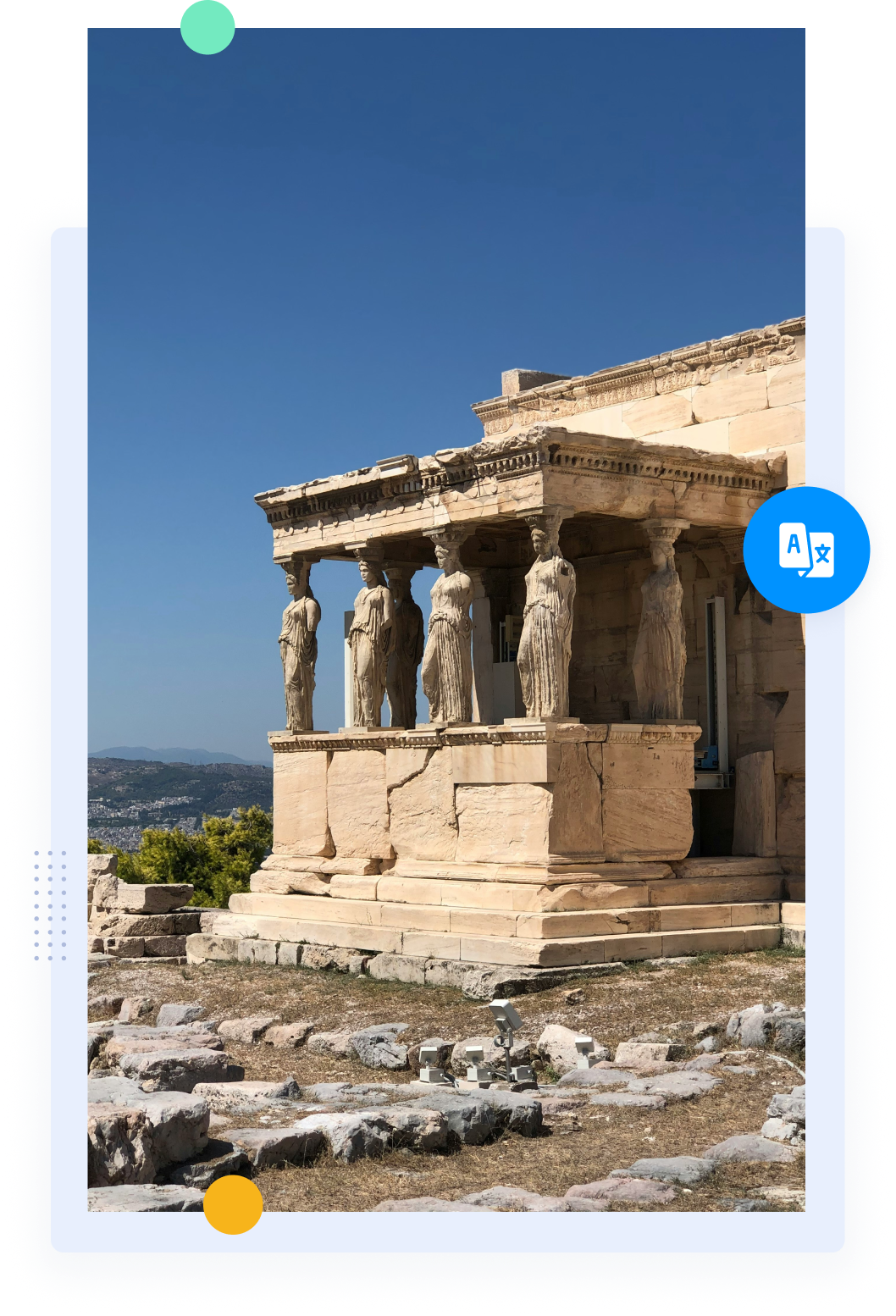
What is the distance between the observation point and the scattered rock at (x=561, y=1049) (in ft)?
29.7

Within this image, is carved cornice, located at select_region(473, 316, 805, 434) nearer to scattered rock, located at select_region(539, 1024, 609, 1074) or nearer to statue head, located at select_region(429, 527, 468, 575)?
statue head, located at select_region(429, 527, 468, 575)

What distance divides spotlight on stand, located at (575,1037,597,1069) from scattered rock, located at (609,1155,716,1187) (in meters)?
2.76

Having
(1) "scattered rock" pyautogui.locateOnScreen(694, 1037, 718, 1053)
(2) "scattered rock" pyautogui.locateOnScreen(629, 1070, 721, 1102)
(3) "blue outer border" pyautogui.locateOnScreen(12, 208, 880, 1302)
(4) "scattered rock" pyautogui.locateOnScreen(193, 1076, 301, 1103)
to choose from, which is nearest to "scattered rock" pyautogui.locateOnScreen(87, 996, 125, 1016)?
(4) "scattered rock" pyautogui.locateOnScreen(193, 1076, 301, 1103)

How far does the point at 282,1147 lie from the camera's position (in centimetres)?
646

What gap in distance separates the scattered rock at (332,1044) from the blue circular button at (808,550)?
6674 millimetres

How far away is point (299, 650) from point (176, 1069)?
7.67 meters

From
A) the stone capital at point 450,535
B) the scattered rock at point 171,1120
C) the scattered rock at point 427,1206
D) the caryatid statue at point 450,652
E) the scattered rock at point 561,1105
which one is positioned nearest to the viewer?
the scattered rock at point 427,1206

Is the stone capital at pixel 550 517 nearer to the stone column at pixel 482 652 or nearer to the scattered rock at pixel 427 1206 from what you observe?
the stone column at pixel 482 652

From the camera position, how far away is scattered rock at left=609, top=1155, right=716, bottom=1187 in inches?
228

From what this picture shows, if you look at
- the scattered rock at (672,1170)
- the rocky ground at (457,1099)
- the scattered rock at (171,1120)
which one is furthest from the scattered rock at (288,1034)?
the scattered rock at (672,1170)

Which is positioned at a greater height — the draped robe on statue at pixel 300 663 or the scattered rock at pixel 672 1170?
the draped robe on statue at pixel 300 663

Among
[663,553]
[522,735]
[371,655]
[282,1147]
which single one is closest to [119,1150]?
[282,1147]

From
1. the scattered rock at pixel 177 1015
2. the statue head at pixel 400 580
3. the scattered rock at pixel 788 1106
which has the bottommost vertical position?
the scattered rock at pixel 177 1015

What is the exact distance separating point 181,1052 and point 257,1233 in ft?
16.4
